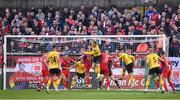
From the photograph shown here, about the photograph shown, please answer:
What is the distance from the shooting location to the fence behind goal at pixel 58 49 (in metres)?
32.6

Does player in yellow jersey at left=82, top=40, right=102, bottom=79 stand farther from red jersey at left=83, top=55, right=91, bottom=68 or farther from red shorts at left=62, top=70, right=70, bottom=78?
red shorts at left=62, top=70, right=70, bottom=78

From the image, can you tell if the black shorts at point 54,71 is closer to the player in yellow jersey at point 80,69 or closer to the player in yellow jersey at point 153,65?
the player in yellow jersey at point 80,69

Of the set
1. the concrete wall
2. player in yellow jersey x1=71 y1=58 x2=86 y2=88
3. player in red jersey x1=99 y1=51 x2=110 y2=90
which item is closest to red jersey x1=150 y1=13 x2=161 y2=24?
the concrete wall

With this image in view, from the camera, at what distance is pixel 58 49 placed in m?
33.4

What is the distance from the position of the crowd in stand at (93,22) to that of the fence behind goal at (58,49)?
577 millimetres

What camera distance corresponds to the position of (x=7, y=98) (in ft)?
85.8

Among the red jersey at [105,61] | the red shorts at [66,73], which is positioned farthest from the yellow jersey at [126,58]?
the red shorts at [66,73]

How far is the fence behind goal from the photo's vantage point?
32562 millimetres

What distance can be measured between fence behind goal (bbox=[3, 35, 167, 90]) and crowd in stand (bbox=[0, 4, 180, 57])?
0.58 metres

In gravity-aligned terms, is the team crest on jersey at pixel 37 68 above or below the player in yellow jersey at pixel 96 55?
below

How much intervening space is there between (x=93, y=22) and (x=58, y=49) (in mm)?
2534

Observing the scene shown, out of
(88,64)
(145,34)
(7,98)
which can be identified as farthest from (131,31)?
(7,98)

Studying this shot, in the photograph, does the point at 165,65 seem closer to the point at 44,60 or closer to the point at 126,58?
the point at 126,58

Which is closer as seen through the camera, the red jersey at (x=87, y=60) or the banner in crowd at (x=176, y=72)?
the banner in crowd at (x=176, y=72)
